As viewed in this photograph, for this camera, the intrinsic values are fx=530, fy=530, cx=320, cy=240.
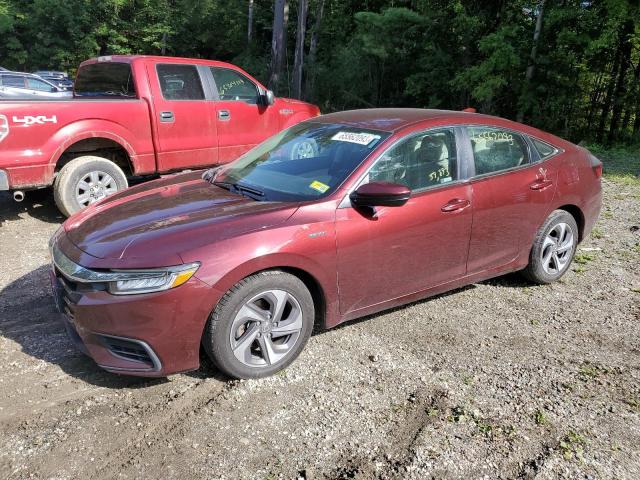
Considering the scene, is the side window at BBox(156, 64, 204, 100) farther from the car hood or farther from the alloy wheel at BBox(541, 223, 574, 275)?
the alloy wheel at BBox(541, 223, 574, 275)

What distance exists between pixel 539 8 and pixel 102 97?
11.9 metres

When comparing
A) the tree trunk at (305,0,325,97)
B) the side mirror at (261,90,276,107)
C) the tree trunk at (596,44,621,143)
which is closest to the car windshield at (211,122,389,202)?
the side mirror at (261,90,276,107)

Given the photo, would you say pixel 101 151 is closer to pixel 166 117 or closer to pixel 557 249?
pixel 166 117

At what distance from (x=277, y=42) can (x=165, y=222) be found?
17.4 m

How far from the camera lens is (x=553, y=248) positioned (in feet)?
15.2

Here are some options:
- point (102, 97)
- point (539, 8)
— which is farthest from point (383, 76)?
point (102, 97)

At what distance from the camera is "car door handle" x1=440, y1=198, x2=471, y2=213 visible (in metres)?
3.75

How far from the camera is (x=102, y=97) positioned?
6793 mm

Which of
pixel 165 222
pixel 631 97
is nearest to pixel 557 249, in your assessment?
pixel 165 222

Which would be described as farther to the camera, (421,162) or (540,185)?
(540,185)

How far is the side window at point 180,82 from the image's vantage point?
22.7 feet

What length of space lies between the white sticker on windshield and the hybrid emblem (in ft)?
12.0

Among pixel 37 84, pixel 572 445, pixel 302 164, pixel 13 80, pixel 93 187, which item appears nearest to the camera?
pixel 572 445

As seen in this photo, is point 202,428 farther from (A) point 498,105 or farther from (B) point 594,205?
(A) point 498,105
